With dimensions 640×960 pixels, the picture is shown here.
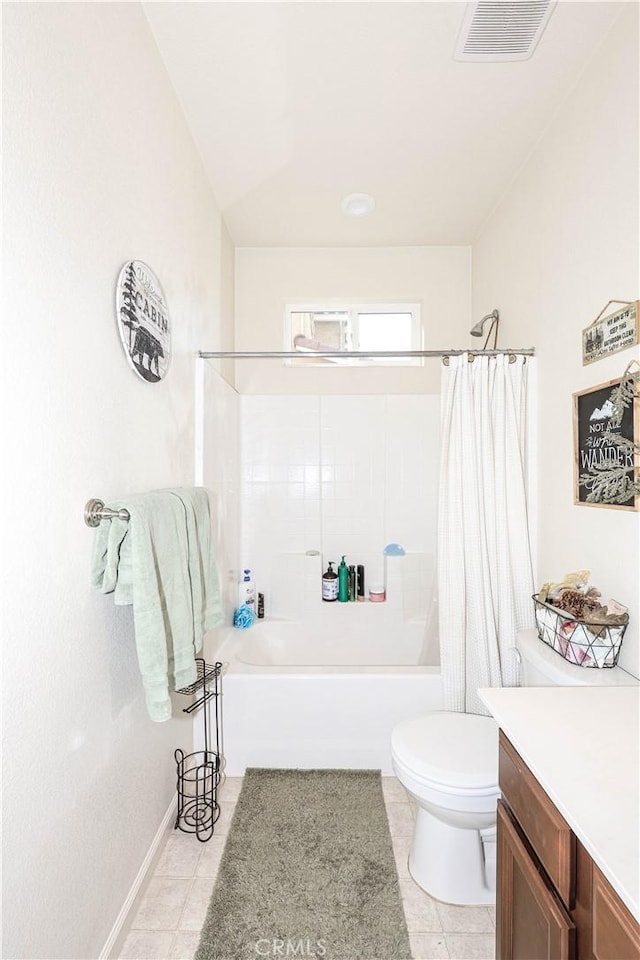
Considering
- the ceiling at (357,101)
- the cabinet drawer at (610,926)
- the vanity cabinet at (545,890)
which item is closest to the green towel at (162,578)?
the vanity cabinet at (545,890)

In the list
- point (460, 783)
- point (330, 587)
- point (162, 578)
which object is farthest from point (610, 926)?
point (330, 587)

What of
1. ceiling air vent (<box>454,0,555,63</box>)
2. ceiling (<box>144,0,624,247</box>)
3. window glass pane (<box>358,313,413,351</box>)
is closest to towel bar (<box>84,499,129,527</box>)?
ceiling (<box>144,0,624,247</box>)

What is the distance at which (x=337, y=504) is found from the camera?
3098mm

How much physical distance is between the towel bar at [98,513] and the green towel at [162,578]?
15 millimetres

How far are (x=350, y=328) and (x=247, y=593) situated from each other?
175cm

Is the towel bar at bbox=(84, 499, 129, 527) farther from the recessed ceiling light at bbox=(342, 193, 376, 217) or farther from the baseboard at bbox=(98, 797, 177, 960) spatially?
the recessed ceiling light at bbox=(342, 193, 376, 217)

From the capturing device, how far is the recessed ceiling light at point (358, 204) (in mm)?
2498

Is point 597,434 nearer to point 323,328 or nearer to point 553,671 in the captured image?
point 553,671

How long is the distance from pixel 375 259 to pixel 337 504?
5.01 feet

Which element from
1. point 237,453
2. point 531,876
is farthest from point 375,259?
point 531,876

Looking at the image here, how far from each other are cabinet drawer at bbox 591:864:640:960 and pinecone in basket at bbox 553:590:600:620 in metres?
0.79

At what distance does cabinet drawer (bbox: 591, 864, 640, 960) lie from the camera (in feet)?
2.19

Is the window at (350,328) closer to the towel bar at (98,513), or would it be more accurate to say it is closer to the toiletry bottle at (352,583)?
the toiletry bottle at (352,583)

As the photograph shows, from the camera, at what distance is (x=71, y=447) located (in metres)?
1.11
